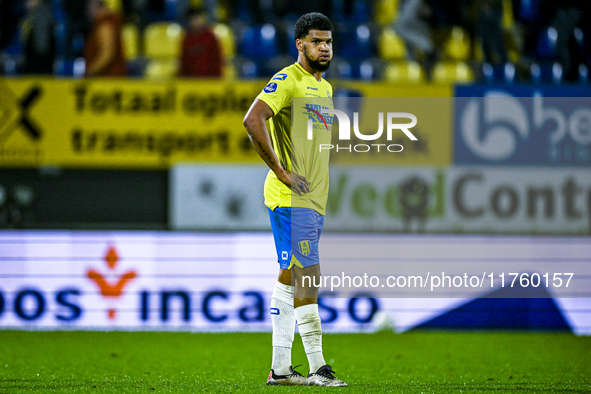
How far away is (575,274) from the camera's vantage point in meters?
6.92

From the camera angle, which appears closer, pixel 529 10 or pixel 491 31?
pixel 491 31

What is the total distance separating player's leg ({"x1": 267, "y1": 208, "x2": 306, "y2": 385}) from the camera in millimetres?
3787

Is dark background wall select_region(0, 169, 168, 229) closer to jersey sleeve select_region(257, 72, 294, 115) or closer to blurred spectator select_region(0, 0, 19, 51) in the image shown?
blurred spectator select_region(0, 0, 19, 51)

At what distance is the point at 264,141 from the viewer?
3.60 metres

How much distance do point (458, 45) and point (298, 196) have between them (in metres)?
5.97

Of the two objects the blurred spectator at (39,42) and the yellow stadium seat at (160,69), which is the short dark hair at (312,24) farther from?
the yellow stadium seat at (160,69)

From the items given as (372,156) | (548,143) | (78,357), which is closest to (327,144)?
(78,357)

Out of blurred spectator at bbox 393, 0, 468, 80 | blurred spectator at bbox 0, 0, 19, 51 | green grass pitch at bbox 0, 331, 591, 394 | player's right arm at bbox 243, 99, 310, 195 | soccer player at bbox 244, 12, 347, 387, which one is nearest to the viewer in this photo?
player's right arm at bbox 243, 99, 310, 195

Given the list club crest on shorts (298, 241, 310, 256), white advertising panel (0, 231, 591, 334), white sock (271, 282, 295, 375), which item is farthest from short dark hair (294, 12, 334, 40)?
white advertising panel (0, 231, 591, 334)

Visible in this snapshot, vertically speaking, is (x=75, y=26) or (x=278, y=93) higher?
→ (x=75, y=26)

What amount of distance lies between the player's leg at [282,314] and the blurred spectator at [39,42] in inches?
160

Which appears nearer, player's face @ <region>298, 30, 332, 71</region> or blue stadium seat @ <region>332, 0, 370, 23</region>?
player's face @ <region>298, 30, 332, 71</region>

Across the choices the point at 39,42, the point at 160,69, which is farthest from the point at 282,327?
the point at 160,69

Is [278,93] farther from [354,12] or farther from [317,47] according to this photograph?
[354,12]
